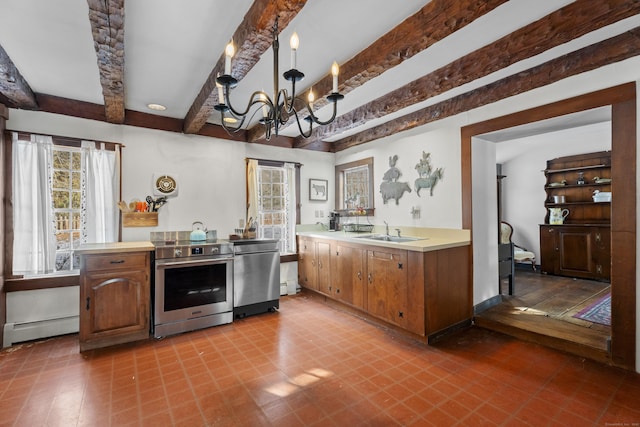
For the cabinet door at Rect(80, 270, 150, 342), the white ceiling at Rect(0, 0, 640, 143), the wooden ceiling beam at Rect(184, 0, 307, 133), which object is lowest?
the cabinet door at Rect(80, 270, 150, 342)

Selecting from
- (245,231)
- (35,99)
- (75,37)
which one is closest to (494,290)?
(245,231)

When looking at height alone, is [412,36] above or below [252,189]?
above

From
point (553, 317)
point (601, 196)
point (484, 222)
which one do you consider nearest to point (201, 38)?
point (484, 222)

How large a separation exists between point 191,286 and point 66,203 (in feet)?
5.37

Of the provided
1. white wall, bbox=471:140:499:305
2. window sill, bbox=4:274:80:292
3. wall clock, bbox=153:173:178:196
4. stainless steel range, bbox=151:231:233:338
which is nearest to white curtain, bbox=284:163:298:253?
stainless steel range, bbox=151:231:233:338

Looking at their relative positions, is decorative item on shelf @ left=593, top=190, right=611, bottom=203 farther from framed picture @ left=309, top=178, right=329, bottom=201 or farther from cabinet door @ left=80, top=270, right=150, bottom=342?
cabinet door @ left=80, top=270, right=150, bottom=342

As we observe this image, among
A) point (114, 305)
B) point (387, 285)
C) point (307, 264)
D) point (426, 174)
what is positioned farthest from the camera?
point (307, 264)

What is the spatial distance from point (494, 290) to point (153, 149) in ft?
14.8

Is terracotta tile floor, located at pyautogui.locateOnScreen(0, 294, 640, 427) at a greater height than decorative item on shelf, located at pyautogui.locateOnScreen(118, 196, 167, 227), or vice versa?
decorative item on shelf, located at pyautogui.locateOnScreen(118, 196, 167, 227)

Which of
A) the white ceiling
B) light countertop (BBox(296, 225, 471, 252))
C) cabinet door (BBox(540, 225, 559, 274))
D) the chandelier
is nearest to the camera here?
the chandelier

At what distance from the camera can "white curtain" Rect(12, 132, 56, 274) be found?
295 centimetres

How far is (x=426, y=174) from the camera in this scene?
141 inches

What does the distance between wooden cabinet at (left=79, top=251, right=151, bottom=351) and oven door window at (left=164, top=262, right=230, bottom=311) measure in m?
0.21

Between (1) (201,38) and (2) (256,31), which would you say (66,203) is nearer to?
(1) (201,38)
